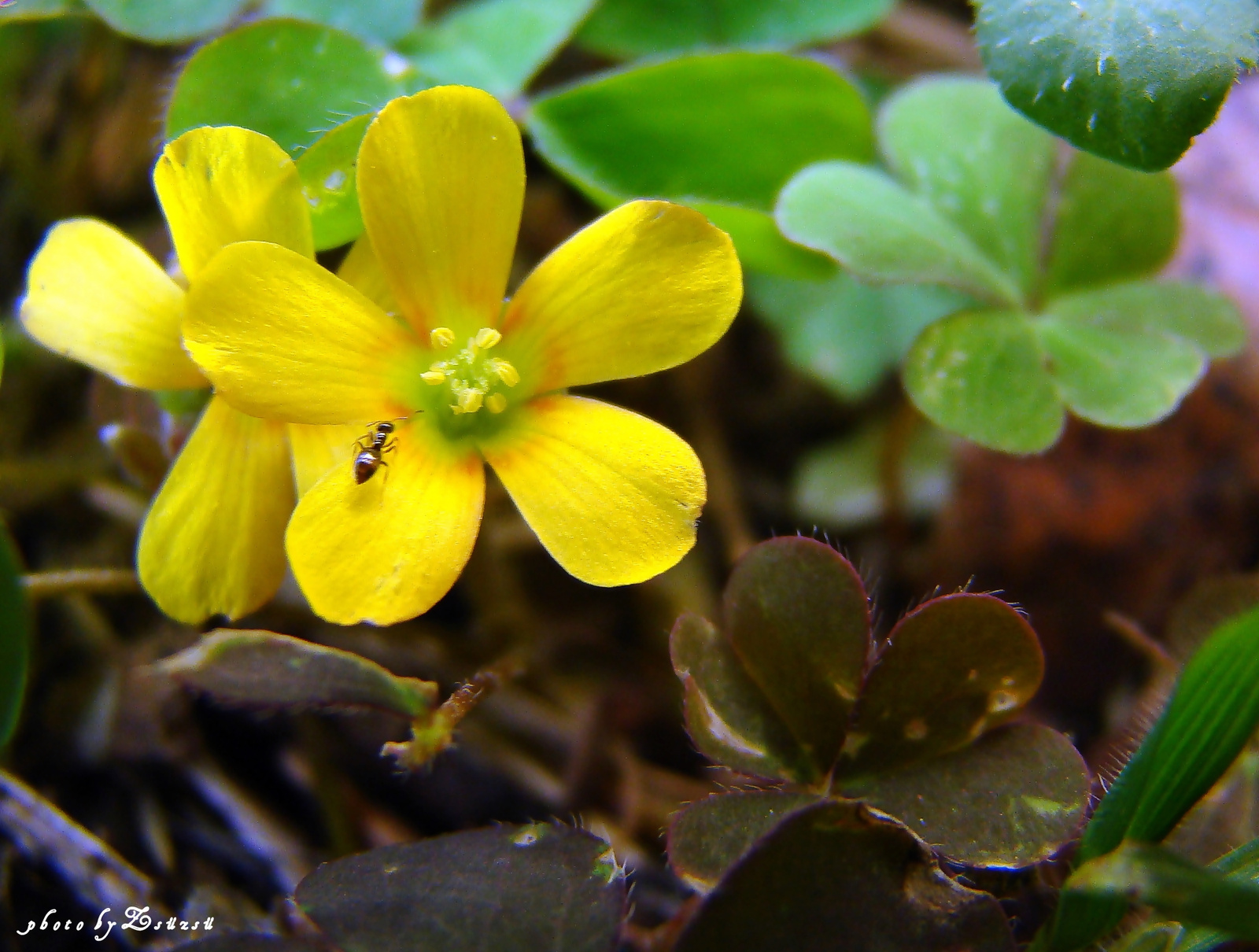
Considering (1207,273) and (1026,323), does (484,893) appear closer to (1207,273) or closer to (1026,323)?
(1026,323)

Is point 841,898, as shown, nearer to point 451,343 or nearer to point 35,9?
point 451,343

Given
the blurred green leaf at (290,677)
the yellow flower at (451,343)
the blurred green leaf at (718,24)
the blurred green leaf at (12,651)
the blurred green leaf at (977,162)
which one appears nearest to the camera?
the yellow flower at (451,343)

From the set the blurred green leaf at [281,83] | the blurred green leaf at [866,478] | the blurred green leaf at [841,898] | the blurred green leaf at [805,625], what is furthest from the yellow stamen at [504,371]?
the blurred green leaf at [866,478]

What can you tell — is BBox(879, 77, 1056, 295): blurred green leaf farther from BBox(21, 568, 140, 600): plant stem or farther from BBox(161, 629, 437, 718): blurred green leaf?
BBox(21, 568, 140, 600): plant stem

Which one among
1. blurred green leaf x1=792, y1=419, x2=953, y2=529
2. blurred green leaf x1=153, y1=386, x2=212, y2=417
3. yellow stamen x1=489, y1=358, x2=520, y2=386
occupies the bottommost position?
blurred green leaf x1=792, y1=419, x2=953, y2=529

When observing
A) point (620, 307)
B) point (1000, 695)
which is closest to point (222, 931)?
point (620, 307)

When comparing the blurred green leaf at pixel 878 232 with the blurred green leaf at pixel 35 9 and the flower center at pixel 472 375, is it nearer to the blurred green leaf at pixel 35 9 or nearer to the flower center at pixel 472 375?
the flower center at pixel 472 375

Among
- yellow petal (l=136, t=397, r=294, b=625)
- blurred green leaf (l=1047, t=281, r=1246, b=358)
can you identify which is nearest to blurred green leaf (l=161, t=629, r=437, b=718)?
yellow petal (l=136, t=397, r=294, b=625)
